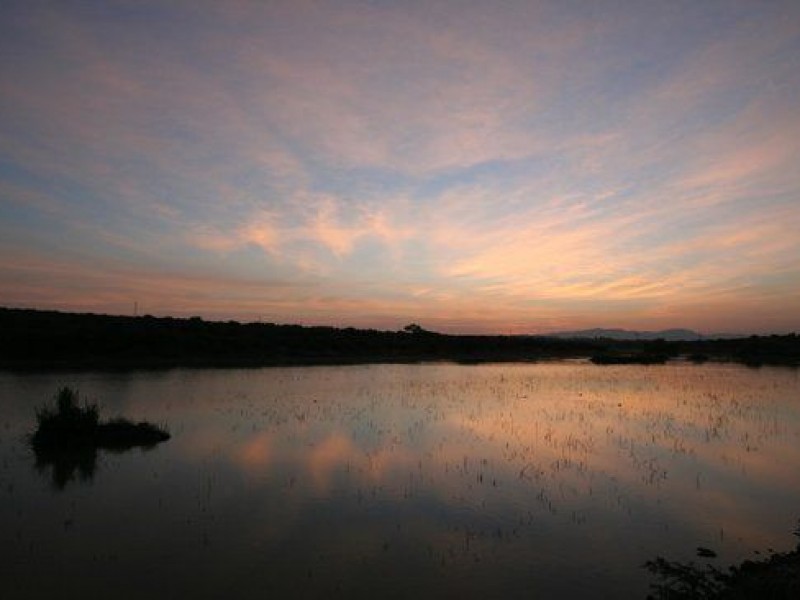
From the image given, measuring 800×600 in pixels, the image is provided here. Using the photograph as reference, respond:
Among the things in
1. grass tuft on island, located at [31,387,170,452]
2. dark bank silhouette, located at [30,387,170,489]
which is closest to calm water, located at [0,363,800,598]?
dark bank silhouette, located at [30,387,170,489]

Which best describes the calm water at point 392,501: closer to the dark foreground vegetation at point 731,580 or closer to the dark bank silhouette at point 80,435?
the dark foreground vegetation at point 731,580

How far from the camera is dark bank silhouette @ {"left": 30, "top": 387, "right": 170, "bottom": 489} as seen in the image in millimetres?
15961

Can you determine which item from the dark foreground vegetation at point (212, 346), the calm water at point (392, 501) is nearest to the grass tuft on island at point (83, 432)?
the calm water at point (392, 501)

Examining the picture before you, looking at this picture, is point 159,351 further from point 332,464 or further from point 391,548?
point 391,548

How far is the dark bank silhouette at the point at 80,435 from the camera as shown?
1596 centimetres

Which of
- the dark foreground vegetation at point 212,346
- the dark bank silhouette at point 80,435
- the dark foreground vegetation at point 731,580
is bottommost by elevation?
the dark foreground vegetation at point 731,580

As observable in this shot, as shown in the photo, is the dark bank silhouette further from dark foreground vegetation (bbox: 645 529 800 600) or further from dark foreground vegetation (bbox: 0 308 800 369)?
dark foreground vegetation (bbox: 0 308 800 369)

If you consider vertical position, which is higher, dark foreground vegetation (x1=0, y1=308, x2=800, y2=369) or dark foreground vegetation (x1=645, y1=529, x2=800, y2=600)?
dark foreground vegetation (x1=0, y1=308, x2=800, y2=369)

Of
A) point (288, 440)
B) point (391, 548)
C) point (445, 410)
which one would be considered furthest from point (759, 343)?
point (391, 548)

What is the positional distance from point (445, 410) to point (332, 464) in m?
10.2

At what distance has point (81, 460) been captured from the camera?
15320 mm

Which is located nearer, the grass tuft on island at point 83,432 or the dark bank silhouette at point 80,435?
the dark bank silhouette at point 80,435

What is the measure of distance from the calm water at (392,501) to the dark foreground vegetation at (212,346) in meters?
20.6

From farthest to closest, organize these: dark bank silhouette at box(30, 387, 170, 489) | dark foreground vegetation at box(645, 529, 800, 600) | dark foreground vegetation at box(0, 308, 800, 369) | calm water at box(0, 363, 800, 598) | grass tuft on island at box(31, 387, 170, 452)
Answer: dark foreground vegetation at box(0, 308, 800, 369), grass tuft on island at box(31, 387, 170, 452), dark bank silhouette at box(30, 387, 170, 489), calm water at box(0, 363, 800, 598), dark foreground vegetation at box(645, 529, 800, 600)
